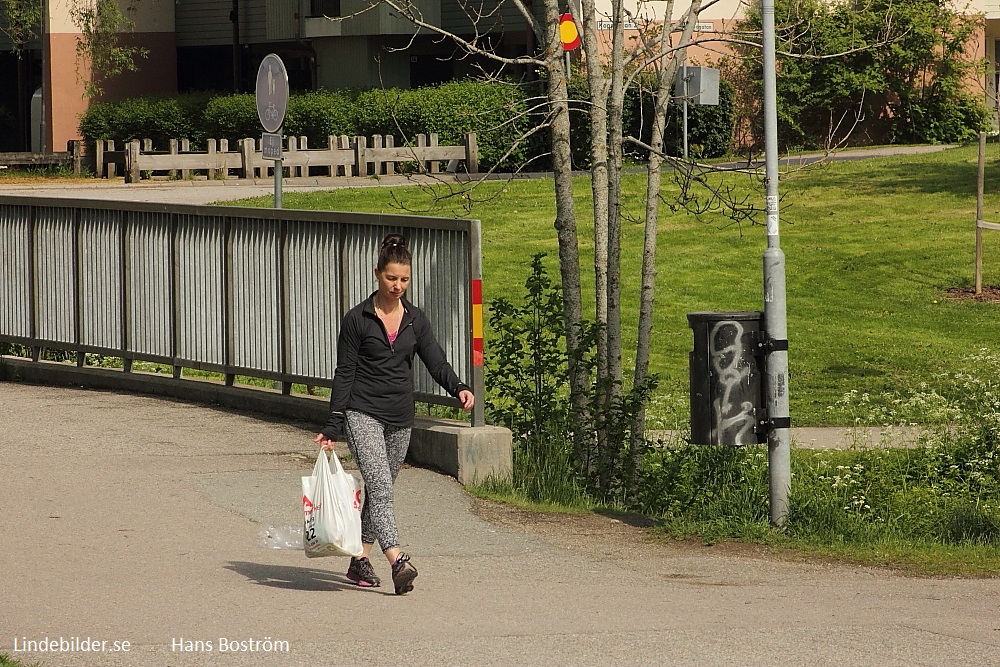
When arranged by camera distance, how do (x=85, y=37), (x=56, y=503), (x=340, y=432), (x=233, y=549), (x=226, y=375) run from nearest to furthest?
(x=340, y=432) < (x=233, y=549) < (x=56, y=503) < (x=226, y=375) < (x=85, y=37)

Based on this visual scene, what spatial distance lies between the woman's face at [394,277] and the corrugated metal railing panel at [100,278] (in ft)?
21.5

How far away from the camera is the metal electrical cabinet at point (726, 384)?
28.2 feet

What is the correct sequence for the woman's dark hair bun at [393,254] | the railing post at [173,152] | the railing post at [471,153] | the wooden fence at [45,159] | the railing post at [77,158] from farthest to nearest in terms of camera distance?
the wooden fence at [45,159]
the railing post at [77,158]
the railing post at [471,153]
the railing post at [173,152]
the woman's dark hair bun at [393,254]

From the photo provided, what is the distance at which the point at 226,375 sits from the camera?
40.7 feet

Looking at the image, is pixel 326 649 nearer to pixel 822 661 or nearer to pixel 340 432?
pixel 340 432

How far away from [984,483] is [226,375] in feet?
19.1

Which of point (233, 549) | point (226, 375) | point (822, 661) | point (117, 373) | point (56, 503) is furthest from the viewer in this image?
point (117, 373)

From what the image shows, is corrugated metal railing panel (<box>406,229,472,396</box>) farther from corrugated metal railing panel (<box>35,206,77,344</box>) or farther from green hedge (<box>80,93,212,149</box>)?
green hedge (<box>80,93,212,149</box>)

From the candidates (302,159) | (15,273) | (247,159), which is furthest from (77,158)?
(15,273)

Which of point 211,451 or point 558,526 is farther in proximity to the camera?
point 211,451

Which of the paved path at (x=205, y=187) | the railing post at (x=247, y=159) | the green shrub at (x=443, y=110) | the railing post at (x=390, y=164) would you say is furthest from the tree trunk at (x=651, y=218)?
the green shrub at (x=443, y=110)

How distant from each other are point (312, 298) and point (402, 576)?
472cm

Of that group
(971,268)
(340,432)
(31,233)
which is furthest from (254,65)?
(340,432)

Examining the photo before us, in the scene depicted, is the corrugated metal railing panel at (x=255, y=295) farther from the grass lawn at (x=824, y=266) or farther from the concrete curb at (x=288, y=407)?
the grass lawn at (x=824, y=266)
